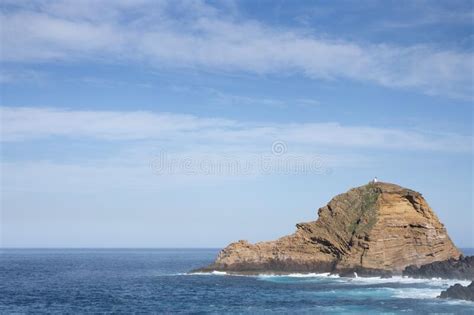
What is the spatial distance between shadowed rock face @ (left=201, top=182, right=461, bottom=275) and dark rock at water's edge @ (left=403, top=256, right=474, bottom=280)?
243 centimetres

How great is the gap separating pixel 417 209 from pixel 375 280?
1403 centimetres

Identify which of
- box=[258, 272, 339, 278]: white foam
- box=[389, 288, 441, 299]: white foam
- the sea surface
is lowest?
the sea surface

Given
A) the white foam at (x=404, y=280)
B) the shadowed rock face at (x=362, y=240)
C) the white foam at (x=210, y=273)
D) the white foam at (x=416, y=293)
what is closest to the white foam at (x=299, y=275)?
the shadowed rock face at (x=362, y=240)

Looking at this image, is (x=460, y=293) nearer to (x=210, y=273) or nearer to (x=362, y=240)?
(x=362, y=240)

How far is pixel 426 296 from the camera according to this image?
200 ft

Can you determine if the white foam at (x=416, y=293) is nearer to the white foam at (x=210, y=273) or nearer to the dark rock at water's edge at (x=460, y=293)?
the dark rock at water's edge at (x=460, y=293)

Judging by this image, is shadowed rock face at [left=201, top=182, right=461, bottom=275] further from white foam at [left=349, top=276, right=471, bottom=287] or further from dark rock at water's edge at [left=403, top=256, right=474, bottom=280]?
dark rock at water's edge at [left=403, top=256, right=474, bottom=280]

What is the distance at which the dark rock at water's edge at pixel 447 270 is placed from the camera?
77.1 meters

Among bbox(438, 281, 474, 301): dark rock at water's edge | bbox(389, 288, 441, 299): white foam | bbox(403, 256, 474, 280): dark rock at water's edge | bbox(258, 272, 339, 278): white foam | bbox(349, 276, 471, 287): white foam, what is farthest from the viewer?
bbox(258, 272, 339, 278): white foam

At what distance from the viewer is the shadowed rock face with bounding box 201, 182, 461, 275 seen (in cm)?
8388

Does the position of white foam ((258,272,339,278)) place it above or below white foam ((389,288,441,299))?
above

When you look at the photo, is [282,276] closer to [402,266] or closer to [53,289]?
[402,266]

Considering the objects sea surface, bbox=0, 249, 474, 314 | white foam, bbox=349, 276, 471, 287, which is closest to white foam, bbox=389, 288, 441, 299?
sea surface, bbox=0, 249, 474, 314

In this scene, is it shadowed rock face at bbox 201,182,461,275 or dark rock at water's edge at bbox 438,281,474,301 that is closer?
dark rock at water's edge at bbox 438,281,474,301
